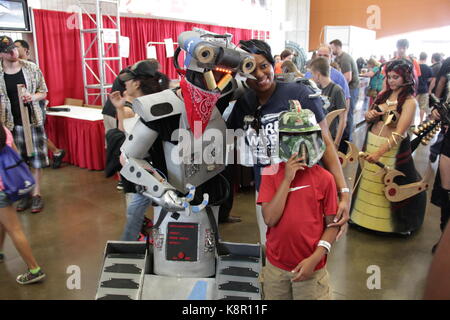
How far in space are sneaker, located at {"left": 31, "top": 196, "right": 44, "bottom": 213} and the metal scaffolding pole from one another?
276 cm

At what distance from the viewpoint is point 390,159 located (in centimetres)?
300

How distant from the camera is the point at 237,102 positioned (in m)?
1.72

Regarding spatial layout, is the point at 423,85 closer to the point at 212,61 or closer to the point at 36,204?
the point at 36,204

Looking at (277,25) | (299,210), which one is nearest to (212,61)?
(299,210)

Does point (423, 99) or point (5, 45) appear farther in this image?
point (423, 99)

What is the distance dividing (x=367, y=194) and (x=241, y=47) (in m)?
2.11

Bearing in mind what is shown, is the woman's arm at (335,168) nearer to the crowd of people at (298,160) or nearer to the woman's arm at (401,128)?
the crowd of people at (298,160)

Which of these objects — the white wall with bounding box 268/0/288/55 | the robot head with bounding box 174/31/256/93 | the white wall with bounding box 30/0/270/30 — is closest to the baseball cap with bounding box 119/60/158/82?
the robot head with bounding box 174/31/256/93

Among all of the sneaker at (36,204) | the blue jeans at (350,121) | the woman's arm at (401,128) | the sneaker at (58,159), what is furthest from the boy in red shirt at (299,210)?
the sneaker at (58,159)

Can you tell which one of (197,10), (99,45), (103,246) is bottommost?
(103,246)

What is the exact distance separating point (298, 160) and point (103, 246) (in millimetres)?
2218

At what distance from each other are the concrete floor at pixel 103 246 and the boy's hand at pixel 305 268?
3.83 feet

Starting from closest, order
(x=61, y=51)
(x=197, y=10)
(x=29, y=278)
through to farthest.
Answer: (x=29, y=278) < (x=61, y=51) < (x=197, y=10)

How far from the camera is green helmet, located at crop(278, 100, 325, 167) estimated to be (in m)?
1.33
